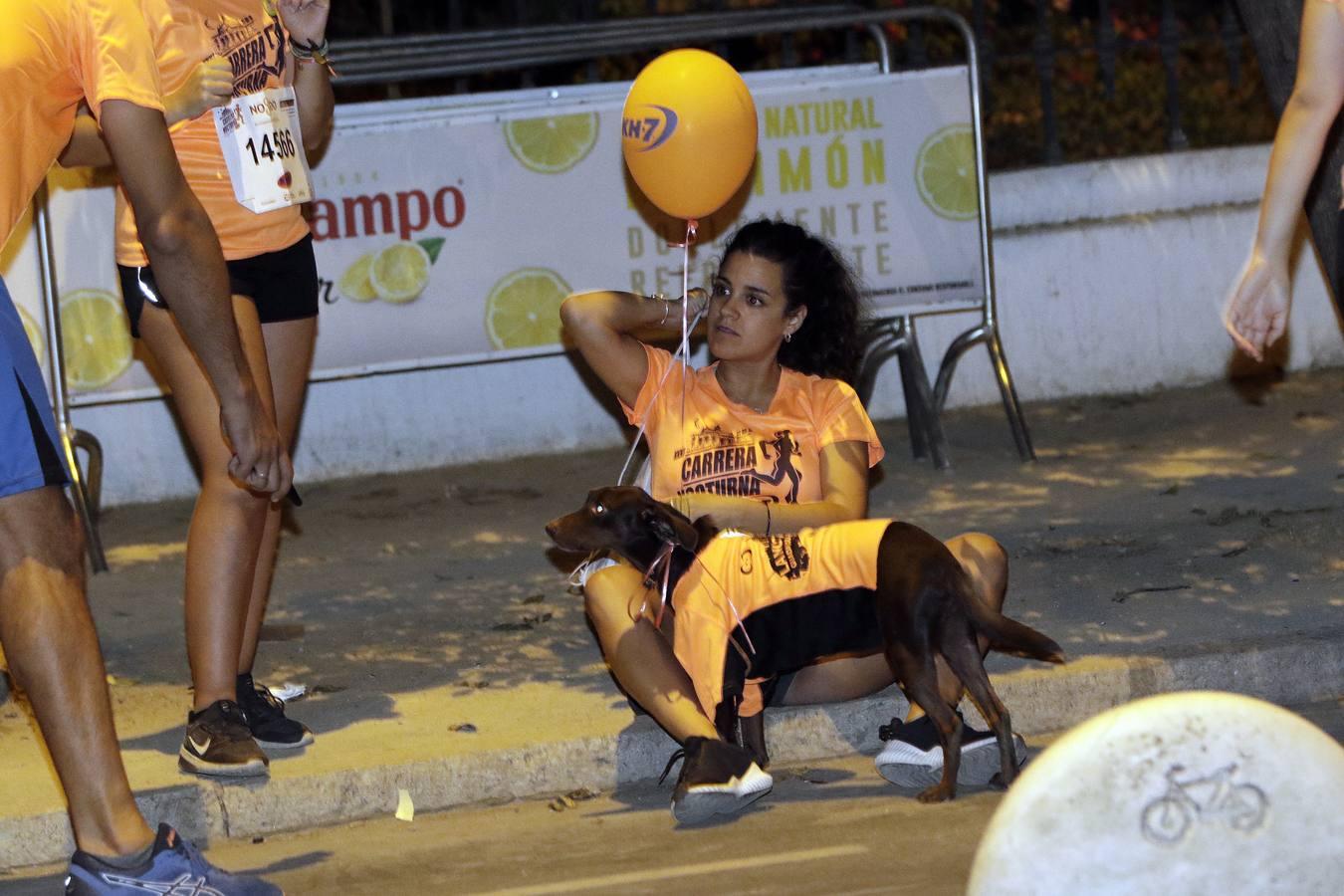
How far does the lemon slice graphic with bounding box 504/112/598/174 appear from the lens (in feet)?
24.2

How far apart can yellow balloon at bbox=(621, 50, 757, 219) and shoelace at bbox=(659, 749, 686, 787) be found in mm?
1627

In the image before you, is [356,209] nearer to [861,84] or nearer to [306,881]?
[861,84]

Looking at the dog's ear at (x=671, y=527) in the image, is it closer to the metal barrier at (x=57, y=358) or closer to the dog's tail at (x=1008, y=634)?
the dog's tail at (x=1008, y=634)

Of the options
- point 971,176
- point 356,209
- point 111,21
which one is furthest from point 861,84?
point 111,21

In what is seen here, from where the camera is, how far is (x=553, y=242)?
7449 mm

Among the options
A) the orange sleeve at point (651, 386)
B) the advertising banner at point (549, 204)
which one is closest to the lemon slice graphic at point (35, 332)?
the advertising banner at point (549, 204)

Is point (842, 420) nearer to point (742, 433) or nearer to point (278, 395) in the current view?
point (742, 433)

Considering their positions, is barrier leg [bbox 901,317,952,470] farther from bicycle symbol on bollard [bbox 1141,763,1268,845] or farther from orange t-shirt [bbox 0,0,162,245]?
bicycle symbol on bollard [bbox 1141,763,1268,845]

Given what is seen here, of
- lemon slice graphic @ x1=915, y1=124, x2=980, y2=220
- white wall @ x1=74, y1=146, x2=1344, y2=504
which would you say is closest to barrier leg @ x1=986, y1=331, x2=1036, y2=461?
lemon slice graphic @ x1=915, y1=124, x2=980, y2=220

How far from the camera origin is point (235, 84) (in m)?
4.68

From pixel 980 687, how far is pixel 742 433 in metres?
0.97

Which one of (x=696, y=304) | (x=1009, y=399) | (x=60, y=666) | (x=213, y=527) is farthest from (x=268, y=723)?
(x=1009, y=399)

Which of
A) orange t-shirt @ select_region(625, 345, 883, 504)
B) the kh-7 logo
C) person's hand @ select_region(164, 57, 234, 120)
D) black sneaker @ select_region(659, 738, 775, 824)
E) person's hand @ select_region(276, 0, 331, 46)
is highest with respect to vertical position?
person's hand @ select_region(276, 0, 331, 46)

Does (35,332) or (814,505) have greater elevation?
(35,332)
